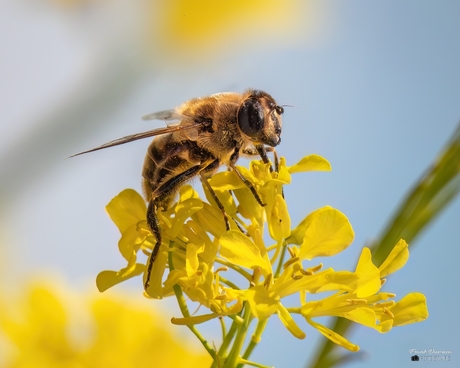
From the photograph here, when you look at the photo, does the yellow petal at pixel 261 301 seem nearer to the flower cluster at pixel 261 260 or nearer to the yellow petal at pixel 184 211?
the flower cluster at pixel 261 260

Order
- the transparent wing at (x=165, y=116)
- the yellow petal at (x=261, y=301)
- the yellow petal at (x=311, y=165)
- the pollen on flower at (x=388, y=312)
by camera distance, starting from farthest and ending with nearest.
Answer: the transparent wing at (x=165, y=116)
the yellow petal at (x=311, y=165)
the pollen on flower at (x=388, y=312)
the yellow petal at (x=261, y=301)

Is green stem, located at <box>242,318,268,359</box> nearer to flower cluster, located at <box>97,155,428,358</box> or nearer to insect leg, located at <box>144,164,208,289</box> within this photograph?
flower cluster, located at <box>97,155,428,358</box>

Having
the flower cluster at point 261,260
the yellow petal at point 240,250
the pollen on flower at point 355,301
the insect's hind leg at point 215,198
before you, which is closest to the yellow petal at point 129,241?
the flower cluster at point 261,260

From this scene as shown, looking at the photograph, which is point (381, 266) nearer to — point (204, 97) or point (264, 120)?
point (264, 120)

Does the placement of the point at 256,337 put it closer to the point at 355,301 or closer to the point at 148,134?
the point at 355,301

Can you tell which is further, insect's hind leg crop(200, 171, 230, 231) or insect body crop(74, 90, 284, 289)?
insect body crop(74, 90, 284, 289)

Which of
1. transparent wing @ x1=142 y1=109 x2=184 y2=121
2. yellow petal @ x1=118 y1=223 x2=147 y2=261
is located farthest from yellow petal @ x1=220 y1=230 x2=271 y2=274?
A: transparent wing @ x1=142 y1=109 x2=184 y2=121
